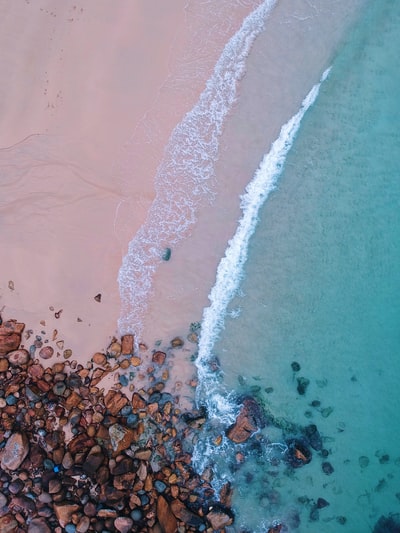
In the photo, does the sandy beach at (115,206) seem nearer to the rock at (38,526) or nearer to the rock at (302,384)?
the rock at (38,526)

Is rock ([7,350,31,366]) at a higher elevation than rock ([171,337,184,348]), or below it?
below

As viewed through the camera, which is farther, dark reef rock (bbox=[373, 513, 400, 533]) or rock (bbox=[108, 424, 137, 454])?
dark reef rock (bbox=[373, 513, 400, 533])

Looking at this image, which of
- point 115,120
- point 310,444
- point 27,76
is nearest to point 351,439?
point 310,444

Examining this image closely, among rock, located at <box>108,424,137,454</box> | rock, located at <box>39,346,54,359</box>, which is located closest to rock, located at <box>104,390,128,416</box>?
rock, located at <box>108,424,137,454</box>

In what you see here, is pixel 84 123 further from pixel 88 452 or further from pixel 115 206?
pixel 88 452

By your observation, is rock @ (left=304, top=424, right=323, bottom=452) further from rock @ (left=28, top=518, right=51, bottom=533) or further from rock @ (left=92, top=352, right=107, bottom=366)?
rock @ (left=28, top=518, right=51, bottom=533)

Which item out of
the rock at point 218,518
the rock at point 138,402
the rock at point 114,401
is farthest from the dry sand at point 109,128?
the rock at point 218,518

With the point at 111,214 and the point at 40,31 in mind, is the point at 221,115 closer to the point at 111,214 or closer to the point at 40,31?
the point at 111,214
